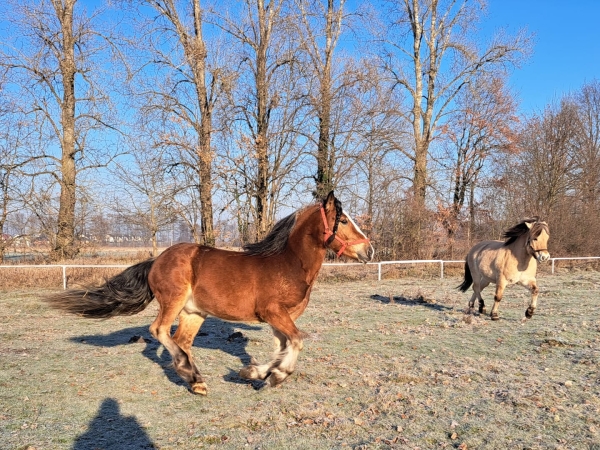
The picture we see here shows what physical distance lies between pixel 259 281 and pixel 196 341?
9.50ft

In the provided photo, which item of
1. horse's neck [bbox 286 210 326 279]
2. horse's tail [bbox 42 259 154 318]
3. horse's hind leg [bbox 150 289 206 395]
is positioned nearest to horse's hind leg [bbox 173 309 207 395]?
horse's hind leg [bbox 150 289 206 395]

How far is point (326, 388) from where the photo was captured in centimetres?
489

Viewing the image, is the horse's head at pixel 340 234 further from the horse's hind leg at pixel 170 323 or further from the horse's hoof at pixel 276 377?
the horse's hind leg at pixel 170 323

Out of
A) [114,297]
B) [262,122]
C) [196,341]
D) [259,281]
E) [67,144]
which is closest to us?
[259,281]

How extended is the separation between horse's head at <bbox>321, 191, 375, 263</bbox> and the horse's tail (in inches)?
93.4

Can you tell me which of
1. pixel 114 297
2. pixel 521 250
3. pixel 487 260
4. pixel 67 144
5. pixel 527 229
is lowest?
pixel 114 297

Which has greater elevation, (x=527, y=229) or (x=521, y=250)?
(x=527, y=229)

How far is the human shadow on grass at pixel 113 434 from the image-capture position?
355cm

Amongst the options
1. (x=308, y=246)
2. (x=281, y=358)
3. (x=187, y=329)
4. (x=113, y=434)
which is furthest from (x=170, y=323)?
(x=308, y=246)

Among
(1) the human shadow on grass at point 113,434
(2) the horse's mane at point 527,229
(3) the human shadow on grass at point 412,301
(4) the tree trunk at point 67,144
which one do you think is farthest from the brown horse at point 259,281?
(4) the tree trunk at point 67,144

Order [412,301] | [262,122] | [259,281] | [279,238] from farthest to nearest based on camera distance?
[262,122] → [412,301] → [279,238] → [259,281]

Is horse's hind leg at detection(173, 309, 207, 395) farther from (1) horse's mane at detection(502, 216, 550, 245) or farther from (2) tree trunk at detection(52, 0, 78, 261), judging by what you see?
(2) tree trunk at detection(52, 0, 78, 261)

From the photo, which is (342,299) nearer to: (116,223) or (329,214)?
(329,214)

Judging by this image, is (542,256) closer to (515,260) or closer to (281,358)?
(515,260)
